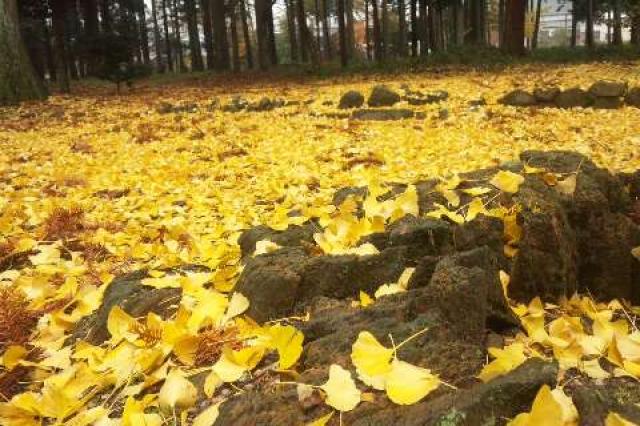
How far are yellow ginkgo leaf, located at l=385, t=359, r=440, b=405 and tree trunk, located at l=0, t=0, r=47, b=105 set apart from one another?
13.6 m

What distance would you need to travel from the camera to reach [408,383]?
142 centimetres

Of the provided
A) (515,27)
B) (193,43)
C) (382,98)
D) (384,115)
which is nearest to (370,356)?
(384,115)

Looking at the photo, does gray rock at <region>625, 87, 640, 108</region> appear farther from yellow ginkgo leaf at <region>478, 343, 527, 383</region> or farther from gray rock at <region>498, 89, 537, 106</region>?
yellow ginkgo leaf at <region>478, 343, 527, 383</region>

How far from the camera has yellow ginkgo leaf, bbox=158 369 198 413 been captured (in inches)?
63.1

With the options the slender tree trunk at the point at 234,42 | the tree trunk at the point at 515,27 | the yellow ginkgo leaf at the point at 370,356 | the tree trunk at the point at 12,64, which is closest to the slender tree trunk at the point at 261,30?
the slender tree trunk at the point at 234,42

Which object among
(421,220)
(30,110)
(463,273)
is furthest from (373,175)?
(30,110)

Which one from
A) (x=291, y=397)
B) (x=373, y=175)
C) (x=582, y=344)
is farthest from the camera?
(x=373, y=175)

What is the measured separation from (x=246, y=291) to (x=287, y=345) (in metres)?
0.63

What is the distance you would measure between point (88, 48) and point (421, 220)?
18.5 metres

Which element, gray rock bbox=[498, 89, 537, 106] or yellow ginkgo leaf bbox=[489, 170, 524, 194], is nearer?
yellow ginkgo leaf bbox=[489, 170, 524, 194]

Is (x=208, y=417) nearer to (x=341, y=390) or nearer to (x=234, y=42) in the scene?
(x=341, y=390)

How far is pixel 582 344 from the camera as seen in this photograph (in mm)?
1713

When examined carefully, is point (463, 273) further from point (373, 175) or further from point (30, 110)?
point (30, 110)

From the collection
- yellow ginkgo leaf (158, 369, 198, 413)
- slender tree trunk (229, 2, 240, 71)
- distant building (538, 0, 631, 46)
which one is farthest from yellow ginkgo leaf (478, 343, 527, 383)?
distant building (538, 0, 631, 46)
